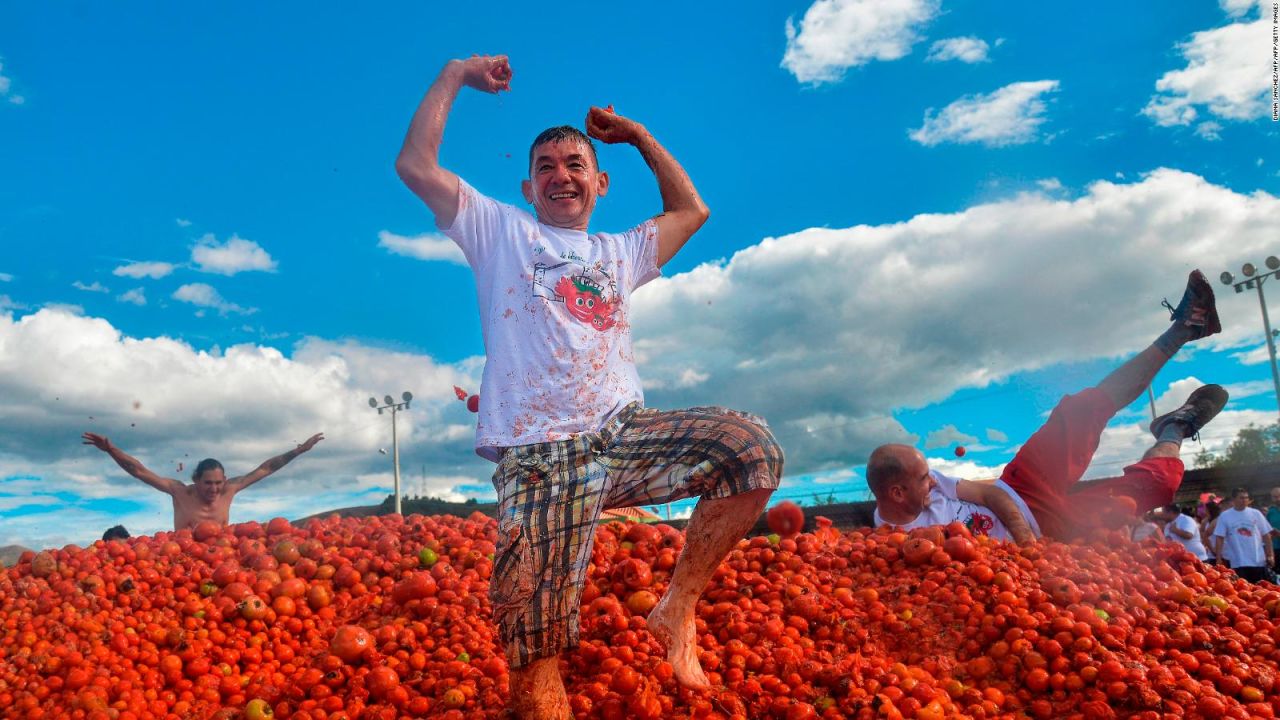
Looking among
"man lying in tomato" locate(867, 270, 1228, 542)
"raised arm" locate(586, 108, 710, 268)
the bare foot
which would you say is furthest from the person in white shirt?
"raised arm" locate(586, 108, 710, 268)

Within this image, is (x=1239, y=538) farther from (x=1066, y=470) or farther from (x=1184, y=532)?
(x=1066, y=470)

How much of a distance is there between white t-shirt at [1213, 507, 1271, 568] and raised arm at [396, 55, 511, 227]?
1256 centimetres

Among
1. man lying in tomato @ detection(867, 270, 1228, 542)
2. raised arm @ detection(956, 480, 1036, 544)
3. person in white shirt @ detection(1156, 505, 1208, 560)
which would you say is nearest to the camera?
raised arm @ detection(956, 480, 1036, 544)

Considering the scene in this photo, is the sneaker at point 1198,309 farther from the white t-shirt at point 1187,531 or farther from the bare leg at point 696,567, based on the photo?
the bare leg at point 696,567

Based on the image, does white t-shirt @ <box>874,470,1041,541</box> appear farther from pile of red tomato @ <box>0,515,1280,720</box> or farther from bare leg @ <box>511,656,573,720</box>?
bare leg @ <box>511,656,573,720</box>

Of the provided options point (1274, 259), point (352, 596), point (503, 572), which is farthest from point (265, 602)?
point (1274, 259)

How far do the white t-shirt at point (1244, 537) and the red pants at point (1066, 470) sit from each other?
507 cm

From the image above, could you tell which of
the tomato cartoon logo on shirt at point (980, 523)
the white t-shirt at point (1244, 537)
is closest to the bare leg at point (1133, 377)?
the tomato cartoon logo on shirt at point (980, 523)

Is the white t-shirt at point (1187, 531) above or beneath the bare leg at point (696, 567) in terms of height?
beneath

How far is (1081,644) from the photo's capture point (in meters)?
4.50

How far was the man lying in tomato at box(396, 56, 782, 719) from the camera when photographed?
3.17 m

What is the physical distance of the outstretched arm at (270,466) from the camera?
404 inches

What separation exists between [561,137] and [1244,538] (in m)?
12.3

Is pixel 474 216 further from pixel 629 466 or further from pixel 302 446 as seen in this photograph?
pixel 302 446
